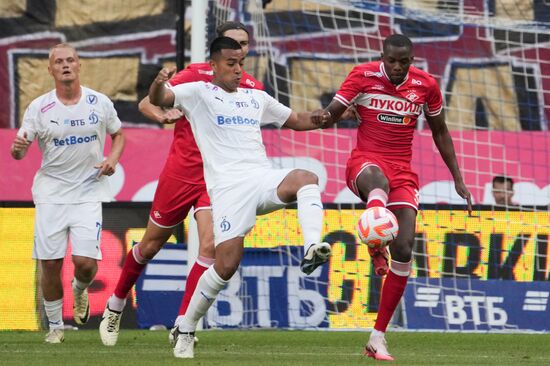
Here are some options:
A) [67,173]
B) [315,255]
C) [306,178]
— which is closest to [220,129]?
[306,178]

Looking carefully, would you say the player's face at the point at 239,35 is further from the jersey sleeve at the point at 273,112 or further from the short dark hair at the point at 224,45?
the short dark hair at the point at 224,45

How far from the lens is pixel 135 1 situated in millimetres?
18281

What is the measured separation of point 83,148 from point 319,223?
10.8ft

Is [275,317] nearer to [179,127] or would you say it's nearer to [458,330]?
[458,330]

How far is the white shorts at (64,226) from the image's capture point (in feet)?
35.0

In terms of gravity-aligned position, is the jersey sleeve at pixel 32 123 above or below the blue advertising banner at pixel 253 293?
above

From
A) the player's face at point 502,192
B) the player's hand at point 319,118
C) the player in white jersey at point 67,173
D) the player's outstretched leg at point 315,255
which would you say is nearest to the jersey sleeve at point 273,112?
the player's hand at point 319,118

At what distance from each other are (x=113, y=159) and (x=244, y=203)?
2.44m

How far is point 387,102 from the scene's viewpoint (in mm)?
9617

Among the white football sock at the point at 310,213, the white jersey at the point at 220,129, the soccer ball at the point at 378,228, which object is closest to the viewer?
the white football sock at the point at 310,213

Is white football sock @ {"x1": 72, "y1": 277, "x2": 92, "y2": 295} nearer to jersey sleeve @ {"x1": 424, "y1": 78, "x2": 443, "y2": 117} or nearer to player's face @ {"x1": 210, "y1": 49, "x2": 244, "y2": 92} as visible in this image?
player's face @ {"x1": 210, "y1": 49, "x2": 244, "y2": 92}

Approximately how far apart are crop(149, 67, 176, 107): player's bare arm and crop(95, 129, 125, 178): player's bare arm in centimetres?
194

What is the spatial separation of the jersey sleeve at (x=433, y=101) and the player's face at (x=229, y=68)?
5.61 ft

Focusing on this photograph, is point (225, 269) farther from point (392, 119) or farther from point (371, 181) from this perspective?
point (392, 119)
